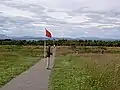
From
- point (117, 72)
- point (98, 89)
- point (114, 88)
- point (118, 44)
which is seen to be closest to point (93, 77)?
point (117, 72)

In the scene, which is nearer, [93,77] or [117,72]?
[117,72]

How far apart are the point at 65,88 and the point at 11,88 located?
2.11m

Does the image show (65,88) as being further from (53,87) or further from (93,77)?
(93,77)

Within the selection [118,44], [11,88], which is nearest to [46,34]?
[11,88]

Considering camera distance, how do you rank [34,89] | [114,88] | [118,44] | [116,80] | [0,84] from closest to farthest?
[114,88] < [116,80] < [34,89] < [0,84] < [118,44]

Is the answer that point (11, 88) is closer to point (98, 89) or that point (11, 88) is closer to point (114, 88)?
point (98, 89)

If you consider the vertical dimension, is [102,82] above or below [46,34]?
below

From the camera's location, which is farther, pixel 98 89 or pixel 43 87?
pixel 43 87

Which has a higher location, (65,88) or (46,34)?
(46,34)

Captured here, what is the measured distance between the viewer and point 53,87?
13.1 meters

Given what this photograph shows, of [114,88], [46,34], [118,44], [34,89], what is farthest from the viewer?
[118,44]

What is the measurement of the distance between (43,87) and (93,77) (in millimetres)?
2566

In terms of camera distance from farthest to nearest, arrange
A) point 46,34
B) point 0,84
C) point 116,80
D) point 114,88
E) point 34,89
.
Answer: point 46,34 → point 0,84 → point 34,89 → point 116,80 → point 114,88

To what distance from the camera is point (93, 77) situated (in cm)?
1454
